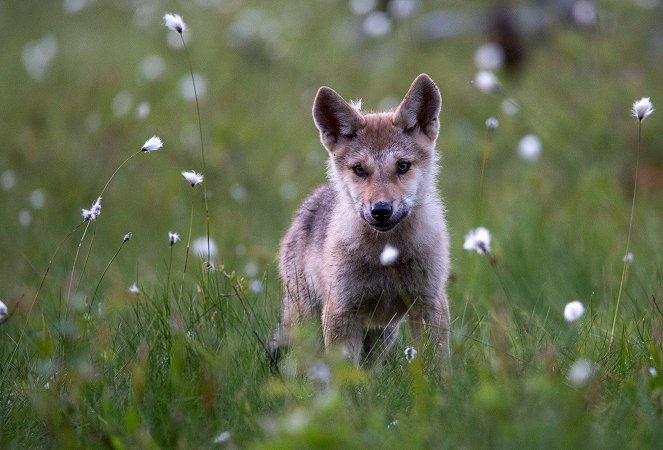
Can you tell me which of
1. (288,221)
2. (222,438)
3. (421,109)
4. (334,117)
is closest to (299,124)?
(288,221)

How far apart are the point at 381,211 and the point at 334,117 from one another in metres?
0.93

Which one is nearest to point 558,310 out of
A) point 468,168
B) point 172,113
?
point 468,168

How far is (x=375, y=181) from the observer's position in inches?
193

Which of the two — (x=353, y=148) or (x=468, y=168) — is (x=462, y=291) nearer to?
(x=353, y=148)

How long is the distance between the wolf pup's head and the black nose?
0.14 meters

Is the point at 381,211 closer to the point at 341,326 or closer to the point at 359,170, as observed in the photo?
the point at 359,170

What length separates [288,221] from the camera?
8516 millimetres

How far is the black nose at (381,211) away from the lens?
15.1 ft

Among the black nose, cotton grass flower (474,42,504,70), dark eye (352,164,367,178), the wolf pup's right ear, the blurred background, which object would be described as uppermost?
the wolf pup's right ear

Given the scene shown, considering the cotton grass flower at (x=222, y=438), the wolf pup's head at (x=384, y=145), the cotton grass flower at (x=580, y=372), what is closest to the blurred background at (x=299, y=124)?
the wolf pup's head at (x=384, y=145)

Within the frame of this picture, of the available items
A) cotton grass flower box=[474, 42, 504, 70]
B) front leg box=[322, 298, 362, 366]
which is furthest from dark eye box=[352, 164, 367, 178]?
cotton grass flower box=[474, 42, 504, 70]

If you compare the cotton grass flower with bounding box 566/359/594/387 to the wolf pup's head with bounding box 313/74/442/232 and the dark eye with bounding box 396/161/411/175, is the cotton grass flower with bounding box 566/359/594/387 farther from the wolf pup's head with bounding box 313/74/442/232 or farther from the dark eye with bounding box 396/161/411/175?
the dark eye with bounding box 396/161/411/175

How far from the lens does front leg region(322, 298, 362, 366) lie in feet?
15.5

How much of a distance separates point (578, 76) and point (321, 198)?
18.7 feet
